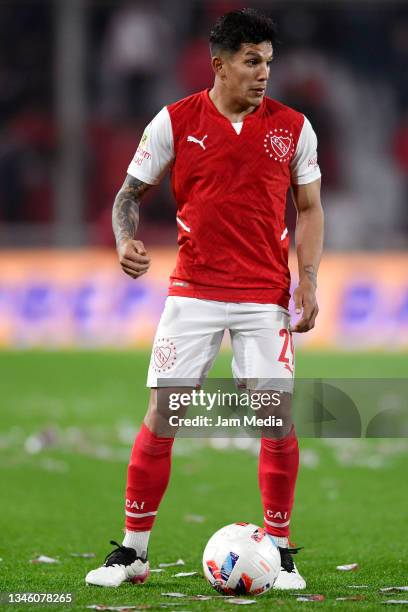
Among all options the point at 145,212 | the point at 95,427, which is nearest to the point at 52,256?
the point at 145,212

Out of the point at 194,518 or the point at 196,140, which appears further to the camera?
the point at 194,518

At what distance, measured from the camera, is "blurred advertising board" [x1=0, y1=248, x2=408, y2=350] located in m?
14.3

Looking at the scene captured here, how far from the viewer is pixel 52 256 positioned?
48.0 feet

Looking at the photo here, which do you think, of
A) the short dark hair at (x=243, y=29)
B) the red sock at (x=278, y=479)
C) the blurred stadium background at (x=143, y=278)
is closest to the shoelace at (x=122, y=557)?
the blurred stadium background at (x=143, y=278)

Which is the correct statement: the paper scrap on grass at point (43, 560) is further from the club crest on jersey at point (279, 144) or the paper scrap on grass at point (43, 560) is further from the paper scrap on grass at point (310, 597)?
the club crest on jersey at point (279, 144)

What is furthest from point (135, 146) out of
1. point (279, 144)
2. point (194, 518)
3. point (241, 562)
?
point (241, 562)

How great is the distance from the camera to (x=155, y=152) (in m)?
5.04

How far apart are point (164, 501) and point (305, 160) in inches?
112

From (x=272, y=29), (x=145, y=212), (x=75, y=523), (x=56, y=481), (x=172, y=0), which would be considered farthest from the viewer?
(x=172, y=0)

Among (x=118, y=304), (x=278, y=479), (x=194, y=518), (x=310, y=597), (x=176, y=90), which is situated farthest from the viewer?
(x=176, y=90)

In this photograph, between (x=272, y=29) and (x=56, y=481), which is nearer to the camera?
(x=272, y=29)

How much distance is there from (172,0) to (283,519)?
43.0 ft

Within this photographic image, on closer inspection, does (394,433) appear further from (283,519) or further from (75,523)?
(283,519)

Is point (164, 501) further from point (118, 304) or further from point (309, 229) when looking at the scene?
point (118, 304)
